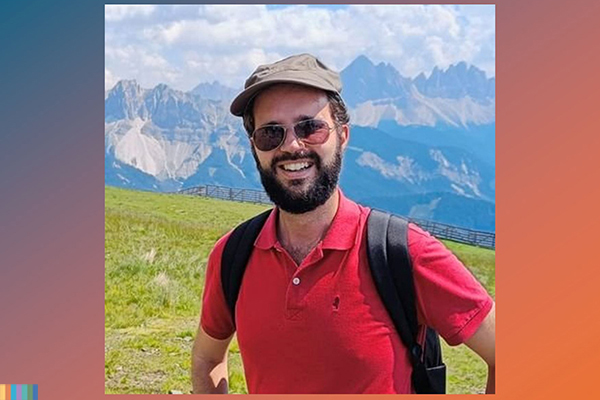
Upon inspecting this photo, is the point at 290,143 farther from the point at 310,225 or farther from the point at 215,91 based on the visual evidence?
the point at 215,91

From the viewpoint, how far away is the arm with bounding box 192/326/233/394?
11.8 ft

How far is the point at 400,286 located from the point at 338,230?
13.7 inches

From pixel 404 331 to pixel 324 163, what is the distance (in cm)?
77

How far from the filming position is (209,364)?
364 cm

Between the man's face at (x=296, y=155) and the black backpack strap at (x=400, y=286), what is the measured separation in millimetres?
282

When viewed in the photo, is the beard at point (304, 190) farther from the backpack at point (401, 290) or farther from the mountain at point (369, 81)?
the mountain at point (369, 81)

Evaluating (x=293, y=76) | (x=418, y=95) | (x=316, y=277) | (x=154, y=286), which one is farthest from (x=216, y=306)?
(x=418, y=95)

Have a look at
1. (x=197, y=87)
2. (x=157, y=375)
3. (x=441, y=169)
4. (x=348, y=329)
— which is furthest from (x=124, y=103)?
(x=348, y=329)

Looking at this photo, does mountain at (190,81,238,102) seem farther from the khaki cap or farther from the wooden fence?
the khaki cap

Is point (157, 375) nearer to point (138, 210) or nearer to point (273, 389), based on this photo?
point (138, 210)

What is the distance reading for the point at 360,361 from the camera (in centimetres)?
317

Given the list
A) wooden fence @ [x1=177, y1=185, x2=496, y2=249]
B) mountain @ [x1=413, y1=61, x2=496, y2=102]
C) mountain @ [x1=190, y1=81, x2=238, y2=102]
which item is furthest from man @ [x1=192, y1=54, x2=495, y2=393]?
mountain @ [x1=413, y1=61, x2=496, y2=102]

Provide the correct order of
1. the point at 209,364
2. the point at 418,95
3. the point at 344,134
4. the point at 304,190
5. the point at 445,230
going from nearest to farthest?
the point at 304,190 < the point at 344,134 < the point at 209,364 < the point at 445,230 < the point at 418,95
